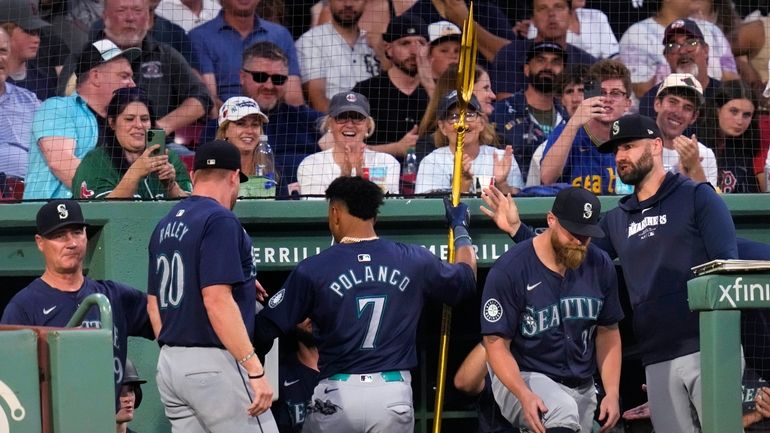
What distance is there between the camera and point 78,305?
593cm

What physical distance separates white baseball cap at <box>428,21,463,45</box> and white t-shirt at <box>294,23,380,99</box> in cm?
45

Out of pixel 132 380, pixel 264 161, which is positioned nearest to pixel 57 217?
pixel 132 380

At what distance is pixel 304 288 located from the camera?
597 cm

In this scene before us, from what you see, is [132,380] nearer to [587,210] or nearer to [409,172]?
[587,210]

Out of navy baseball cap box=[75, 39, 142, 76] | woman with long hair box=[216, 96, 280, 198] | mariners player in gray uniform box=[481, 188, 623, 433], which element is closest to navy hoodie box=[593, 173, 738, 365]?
mariners player in gray uniform box=[481, 188, 623, 433]

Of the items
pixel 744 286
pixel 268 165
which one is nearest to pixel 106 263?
pixel 268 165

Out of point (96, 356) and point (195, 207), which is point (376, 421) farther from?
point (96, 356)

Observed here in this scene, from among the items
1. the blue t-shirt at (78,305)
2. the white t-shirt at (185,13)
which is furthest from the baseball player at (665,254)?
the white t-shirt at (185,13)

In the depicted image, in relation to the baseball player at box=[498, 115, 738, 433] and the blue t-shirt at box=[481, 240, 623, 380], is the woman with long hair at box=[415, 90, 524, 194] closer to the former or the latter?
the baseball player at box=[498, 115, 738, 433]

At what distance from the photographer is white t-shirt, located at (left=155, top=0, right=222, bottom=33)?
9086mm

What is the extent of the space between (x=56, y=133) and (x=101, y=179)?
64 centimetres

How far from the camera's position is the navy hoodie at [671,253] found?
241 inches

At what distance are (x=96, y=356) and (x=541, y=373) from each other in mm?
2413

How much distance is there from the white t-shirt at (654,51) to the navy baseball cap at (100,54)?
3614mm
